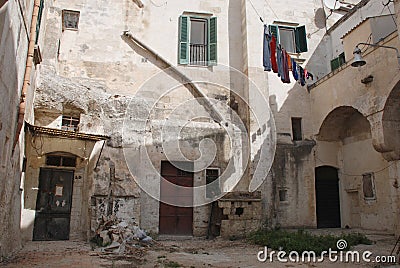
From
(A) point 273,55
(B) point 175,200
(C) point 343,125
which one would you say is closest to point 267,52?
(A) point 273,55

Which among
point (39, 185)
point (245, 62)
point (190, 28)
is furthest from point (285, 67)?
point (39, 185)

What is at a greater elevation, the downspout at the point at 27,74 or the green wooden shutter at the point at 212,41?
the green wooden shutter at the point at 212,41

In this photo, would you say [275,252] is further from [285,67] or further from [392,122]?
[285,67]

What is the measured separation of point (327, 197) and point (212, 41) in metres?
7.50

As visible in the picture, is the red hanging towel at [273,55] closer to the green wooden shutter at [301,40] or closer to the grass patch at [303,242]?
the green wooden shutter at [301,40]

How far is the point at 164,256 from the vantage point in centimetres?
704

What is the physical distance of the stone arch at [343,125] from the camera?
461 inches

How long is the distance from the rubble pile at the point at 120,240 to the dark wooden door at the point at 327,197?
269 inches

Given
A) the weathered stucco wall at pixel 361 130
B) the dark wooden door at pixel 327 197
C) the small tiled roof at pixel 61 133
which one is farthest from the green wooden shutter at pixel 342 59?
the small tiled roof at pixel 61 133

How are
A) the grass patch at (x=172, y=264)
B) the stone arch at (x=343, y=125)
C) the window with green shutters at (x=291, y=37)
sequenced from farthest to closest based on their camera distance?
the window with green shutters at (x=291, y=37) → the stone arch at (x=343, y=125) → the grass patch at (x=172, y=264)

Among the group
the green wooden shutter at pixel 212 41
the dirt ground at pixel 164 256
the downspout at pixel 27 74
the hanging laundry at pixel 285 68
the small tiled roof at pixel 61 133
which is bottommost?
the dirt ground at pixel 164 256

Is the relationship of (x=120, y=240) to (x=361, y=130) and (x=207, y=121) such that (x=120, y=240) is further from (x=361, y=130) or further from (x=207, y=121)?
(x=361, y=130)

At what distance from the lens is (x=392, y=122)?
919 centimetres
